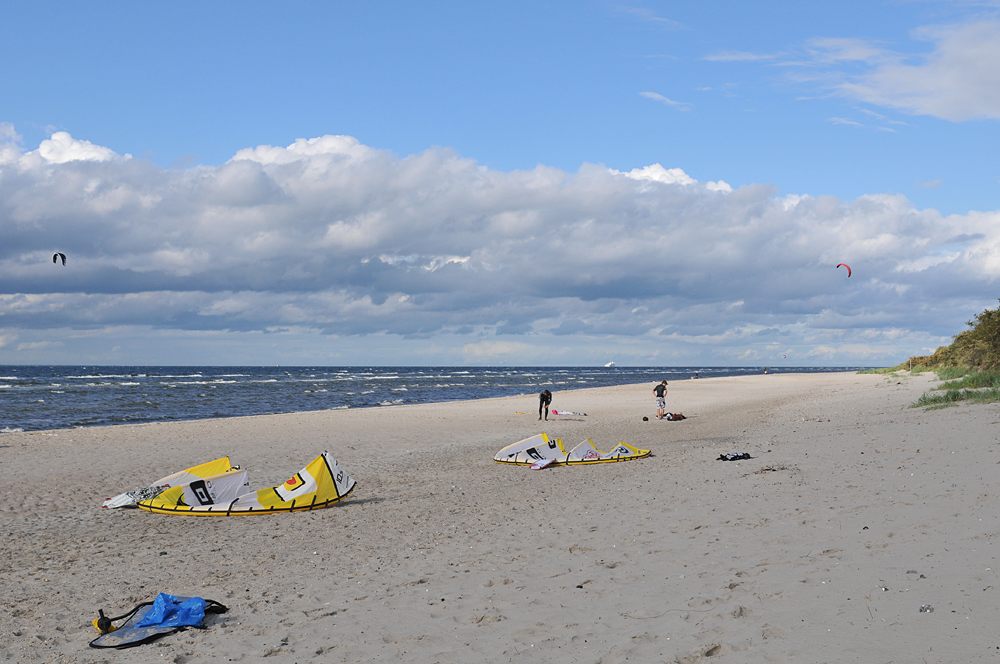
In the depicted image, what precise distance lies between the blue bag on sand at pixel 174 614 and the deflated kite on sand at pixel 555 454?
10396 mm

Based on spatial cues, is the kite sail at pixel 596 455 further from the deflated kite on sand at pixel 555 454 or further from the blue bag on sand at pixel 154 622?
the blue bag on sand at pixel 154 622

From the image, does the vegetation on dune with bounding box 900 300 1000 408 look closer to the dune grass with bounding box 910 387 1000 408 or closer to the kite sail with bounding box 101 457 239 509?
the dune grass with bounding box 910 387 1000 408

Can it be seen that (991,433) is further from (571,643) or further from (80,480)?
(80,480)

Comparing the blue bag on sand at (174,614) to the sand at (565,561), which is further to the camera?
the blue bag on sand at (174,614)

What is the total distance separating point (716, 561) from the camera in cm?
718

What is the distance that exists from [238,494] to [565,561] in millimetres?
7093

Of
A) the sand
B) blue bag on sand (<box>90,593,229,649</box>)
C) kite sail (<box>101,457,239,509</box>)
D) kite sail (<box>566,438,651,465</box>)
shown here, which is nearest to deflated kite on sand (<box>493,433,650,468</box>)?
kite sail (<box>566,438,651,465</box>)

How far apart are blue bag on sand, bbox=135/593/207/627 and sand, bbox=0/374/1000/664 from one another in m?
0.17

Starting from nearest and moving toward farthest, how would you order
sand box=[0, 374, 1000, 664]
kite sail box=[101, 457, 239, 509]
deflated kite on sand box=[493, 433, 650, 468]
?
sand box=[0, 374, 1000, 664] < kite sail box=[101, 457, 239, 509] < deflated kite on sand box=[493, 433, 650, 468]

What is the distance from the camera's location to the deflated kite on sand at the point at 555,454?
16.4 metres

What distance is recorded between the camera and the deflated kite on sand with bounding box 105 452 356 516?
11.8m

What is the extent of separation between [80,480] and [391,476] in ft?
23.4

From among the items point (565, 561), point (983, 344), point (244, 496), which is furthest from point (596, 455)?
point (983, 344)

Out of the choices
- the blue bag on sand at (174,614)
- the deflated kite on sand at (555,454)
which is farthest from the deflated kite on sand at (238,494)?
the deflated kite on sand at (555,454)
